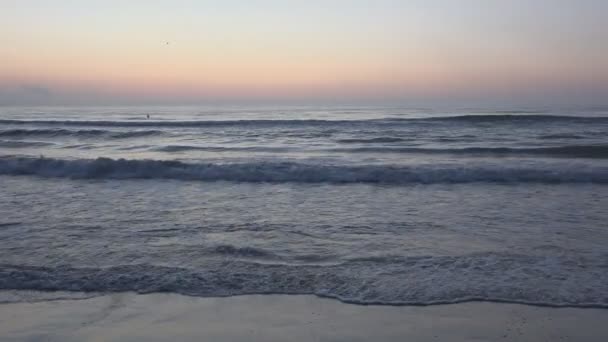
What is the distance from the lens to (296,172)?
12875 mm

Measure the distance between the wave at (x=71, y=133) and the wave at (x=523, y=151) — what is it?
1297cm

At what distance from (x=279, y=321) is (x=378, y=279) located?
1.37 metres

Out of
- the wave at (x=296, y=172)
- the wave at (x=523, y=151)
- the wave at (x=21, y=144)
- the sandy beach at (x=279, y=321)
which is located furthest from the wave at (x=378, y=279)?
the wave at (x=21, y=144)

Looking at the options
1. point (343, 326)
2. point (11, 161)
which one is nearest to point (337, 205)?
point (343, 326)

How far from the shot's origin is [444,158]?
15680 mm

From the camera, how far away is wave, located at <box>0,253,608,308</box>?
4.51 metres

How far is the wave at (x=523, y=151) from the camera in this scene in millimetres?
16391

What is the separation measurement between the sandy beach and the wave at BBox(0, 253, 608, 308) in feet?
0.60

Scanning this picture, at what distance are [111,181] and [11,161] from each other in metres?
4.65

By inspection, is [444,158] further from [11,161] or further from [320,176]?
[11,161]

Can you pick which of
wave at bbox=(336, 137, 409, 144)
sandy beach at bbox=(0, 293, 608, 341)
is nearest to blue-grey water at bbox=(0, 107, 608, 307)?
sandy beach at bbox=(0, 293, 608, 341)

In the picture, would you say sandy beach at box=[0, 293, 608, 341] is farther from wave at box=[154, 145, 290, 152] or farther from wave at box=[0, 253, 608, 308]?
wave at box=[154, 145, 290, 152]

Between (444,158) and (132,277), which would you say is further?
(444,158)

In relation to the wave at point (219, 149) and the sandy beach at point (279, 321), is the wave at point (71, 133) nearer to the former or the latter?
the wave at point (219, 149)
